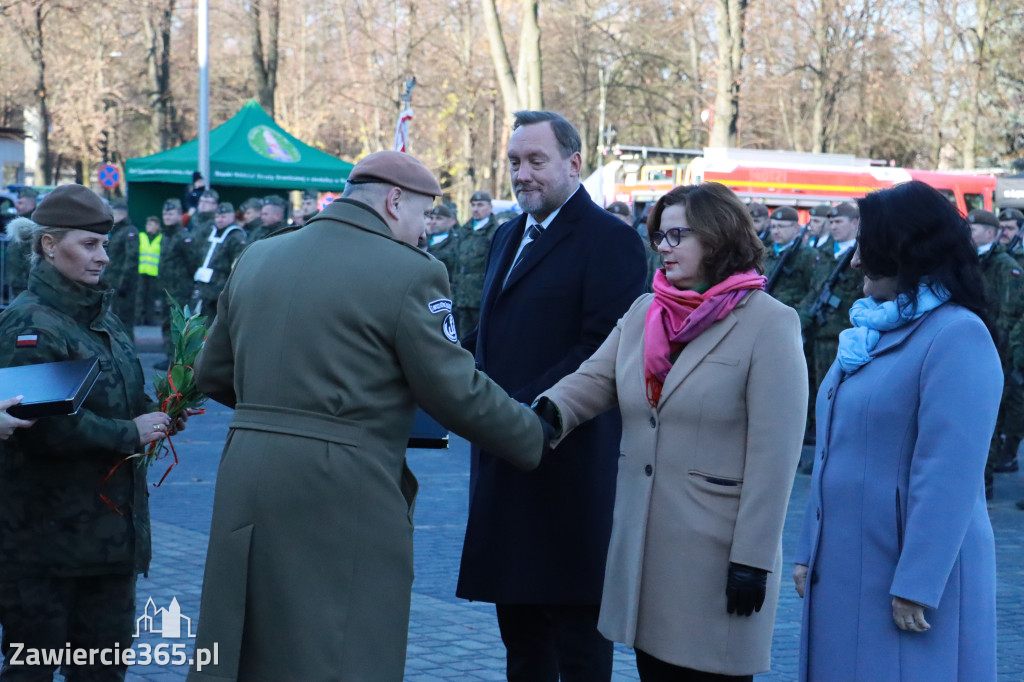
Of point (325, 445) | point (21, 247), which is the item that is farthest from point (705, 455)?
point (21, 247)

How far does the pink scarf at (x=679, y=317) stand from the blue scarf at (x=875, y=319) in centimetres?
31

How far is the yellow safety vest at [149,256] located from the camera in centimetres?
1789

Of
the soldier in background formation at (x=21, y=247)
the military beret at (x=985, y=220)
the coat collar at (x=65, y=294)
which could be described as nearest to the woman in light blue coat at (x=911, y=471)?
the coat collar at (x=65, y=294)

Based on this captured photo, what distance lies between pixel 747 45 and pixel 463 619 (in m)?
35.2

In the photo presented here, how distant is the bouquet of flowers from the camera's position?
422 centimetres

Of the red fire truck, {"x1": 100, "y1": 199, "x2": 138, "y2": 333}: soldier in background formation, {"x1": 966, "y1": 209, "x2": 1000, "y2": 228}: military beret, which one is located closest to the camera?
{"x1": 966, "y1": 209, "x2": 1000, "y2": 228}: military beret

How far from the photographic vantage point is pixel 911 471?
10.4 feet

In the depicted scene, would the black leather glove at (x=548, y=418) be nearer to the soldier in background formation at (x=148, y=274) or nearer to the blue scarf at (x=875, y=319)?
the blue scarf at (x=875, y=319)

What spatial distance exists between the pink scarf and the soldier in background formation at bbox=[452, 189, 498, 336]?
12439mm

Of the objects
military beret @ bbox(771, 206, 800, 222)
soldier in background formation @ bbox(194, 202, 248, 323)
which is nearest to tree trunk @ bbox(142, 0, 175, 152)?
soldier in background formation @ bbox(194, 202, 248, 323)

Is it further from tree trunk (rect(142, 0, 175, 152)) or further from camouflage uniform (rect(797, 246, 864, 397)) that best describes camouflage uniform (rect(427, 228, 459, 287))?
tree trunk (rect(142, 0, 175, 152))

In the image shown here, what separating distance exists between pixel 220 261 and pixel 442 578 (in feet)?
30.9

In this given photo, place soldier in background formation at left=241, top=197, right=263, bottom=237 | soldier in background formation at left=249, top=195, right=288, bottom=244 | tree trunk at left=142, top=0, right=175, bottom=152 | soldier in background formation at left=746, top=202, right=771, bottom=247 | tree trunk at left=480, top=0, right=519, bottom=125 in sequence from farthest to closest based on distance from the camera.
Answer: tree trunk at left=142, top=0, right=175, bottom=152
tree trunk at left=480, top=0, right=519, bottom=125
soldier in background formation at left=241, top=197, right=263, bottom=237
soldier in background formation at left=249, top=195, right=288, bottom=244
soldier in background formation at left=746, top=202, right=771, bottom=247

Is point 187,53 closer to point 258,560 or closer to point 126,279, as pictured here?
point 126,279
